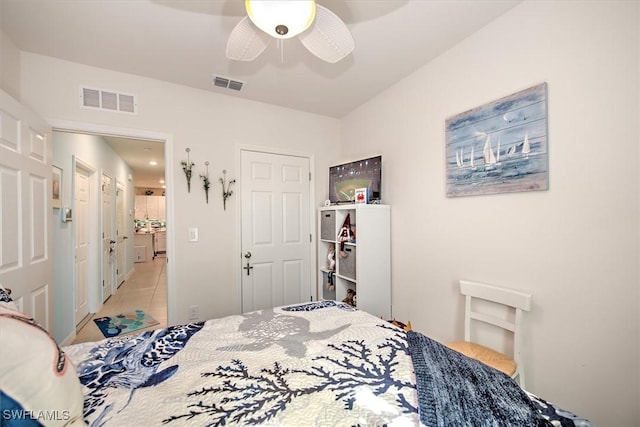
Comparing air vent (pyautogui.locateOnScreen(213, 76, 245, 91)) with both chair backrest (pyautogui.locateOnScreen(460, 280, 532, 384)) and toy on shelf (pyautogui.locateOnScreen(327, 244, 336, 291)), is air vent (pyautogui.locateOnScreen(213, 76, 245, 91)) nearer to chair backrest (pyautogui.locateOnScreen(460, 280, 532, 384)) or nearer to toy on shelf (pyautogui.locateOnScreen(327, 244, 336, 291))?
toy on shelf (pyautogui.locateOnScreen(327, 244, 336, 291))

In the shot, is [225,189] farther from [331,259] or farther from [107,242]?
[107,242]

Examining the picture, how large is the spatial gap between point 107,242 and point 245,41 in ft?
14.2

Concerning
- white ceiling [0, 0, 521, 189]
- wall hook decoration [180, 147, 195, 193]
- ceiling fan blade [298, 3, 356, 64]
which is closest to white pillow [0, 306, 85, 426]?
ceiling fan blade [298, 3, 356, 64]

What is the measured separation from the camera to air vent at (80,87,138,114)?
7.34 feet

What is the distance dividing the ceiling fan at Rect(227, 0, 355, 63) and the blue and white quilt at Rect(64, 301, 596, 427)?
1.48 meters

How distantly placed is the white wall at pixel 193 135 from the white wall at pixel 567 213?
6.54 feet

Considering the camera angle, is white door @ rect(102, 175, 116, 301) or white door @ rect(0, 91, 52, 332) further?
white door @ rect(102, 175, 116, 301)

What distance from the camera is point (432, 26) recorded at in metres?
1.82

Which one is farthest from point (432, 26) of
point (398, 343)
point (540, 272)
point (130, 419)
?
point (130, 419)

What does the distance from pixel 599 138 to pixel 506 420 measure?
1.44 m

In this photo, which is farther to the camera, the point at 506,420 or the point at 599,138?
the point at 599,138

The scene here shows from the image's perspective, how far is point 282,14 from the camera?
1.14 metres

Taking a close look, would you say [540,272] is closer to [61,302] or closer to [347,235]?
[347,235]

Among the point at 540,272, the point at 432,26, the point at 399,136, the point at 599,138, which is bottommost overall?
the point at 540,272
